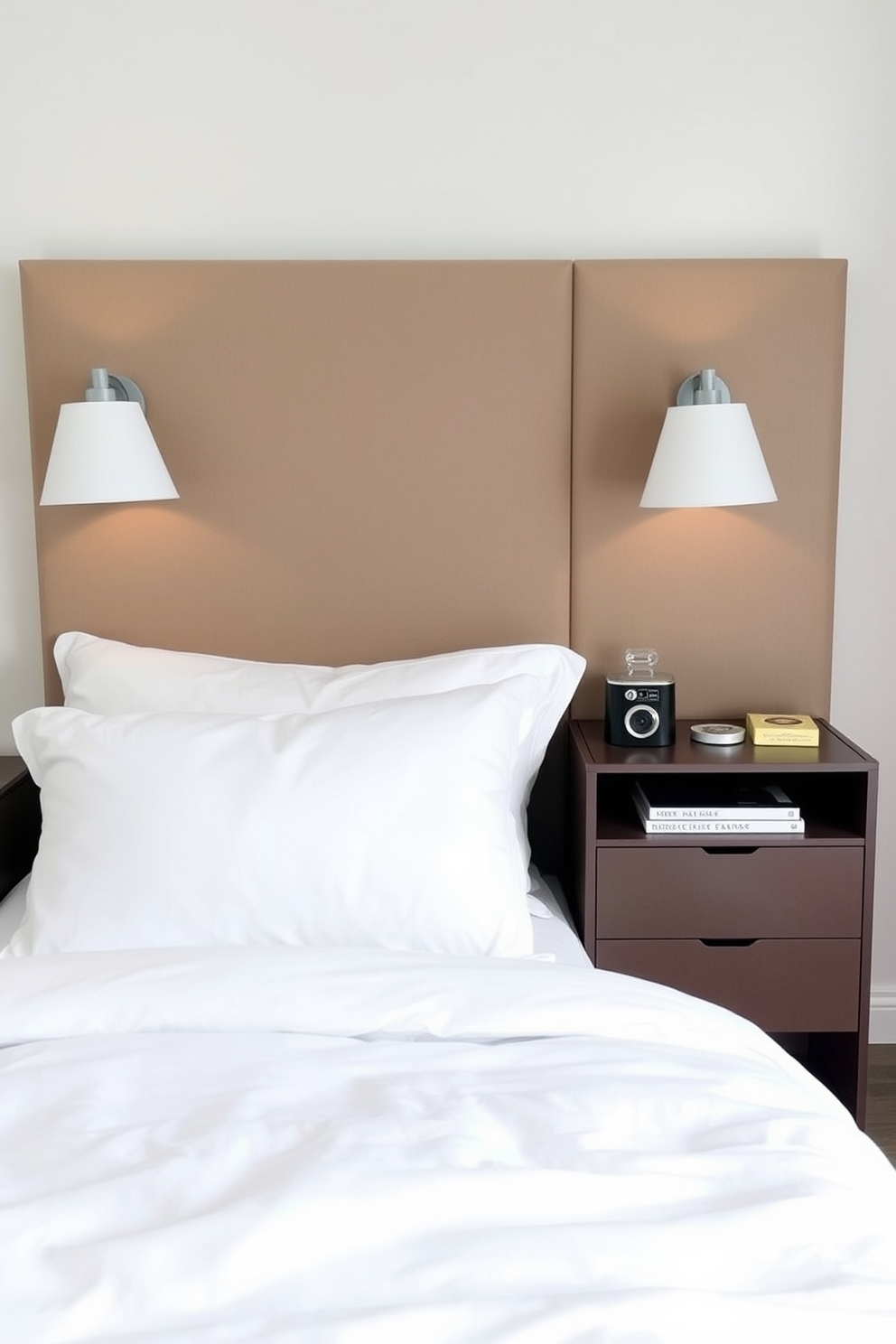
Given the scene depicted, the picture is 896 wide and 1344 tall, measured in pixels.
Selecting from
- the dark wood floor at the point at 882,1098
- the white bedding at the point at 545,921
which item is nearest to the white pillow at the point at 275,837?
the white bedding at the point at 545,921

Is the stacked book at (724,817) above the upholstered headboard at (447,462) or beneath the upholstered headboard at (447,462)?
beneath

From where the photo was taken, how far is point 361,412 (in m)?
2.53

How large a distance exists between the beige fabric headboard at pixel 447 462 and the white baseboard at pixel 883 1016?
699 millimetres

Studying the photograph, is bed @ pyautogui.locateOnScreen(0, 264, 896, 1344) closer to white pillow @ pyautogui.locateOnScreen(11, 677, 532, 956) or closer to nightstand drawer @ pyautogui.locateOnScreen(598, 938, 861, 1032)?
white pillow @ pyautogui.locateOnScreen(11, 677, 532, 956)

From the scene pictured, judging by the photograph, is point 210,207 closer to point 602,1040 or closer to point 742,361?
point 742,361

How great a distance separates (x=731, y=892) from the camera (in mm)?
2301

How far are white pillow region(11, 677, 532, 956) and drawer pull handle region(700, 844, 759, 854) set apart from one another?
0.46 meters

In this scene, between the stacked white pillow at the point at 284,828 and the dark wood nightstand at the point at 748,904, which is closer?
the stacked white pillow at the point at 284,828

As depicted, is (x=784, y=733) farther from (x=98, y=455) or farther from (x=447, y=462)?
(x=98, y=455)

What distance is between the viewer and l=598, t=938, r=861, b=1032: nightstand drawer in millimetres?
2316

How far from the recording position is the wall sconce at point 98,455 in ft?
7.70

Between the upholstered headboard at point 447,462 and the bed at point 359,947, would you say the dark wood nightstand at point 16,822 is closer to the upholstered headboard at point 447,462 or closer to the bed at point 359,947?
the bed at point 359,947

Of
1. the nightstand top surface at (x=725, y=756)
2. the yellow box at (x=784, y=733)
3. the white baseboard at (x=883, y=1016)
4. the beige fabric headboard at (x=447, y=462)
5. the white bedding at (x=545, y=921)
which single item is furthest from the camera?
the white baseboard at (x=883, y=1016)

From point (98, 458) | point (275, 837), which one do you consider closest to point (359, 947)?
point (275, 837)
